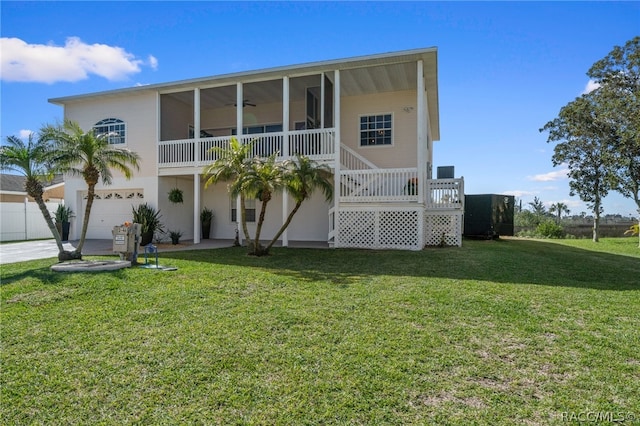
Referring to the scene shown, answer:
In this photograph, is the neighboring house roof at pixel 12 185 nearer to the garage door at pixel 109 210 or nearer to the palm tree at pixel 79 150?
the garage door at pixel 109 210

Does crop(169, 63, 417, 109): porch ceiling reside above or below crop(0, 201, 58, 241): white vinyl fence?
above

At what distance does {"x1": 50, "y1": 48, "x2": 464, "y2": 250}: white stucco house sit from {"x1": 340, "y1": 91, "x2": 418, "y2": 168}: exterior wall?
4cm

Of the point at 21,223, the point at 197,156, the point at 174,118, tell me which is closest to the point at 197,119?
the point at 197,156

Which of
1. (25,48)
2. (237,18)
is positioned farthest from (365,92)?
(25,48)

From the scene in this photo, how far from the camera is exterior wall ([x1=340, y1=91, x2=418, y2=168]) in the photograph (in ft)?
42.8

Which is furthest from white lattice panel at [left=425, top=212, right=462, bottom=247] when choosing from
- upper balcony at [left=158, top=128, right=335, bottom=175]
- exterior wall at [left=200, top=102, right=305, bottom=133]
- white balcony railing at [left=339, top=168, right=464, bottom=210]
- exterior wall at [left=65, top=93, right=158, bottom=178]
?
exterior wall at [left=65, top=93, right=158, bottom=178]

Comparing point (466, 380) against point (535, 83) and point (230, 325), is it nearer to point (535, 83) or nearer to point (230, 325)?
point (230, 325)

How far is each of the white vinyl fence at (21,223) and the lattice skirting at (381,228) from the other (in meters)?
Result: 14.4

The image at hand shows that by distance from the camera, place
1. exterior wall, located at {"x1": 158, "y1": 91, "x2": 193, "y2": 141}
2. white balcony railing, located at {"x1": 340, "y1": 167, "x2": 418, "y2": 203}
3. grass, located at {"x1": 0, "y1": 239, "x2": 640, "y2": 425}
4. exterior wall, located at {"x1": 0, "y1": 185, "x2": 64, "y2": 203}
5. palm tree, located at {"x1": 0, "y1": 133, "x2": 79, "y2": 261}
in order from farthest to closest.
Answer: exterior wall, located at {"x1": 0, "y1": 185, "x2": 64, "y2": 203}, exterior wall, located at {"x1": 158, "y1": 91, "x2": 193, "y2": 141}, white balcony railing, located at {"x1": 340, "y1": 167, "x2": 418, "y2": 203}, palm tree, located at {"x1": 0, "y1": 133, "x2": 79, "y2": 261}, grass, located at {"x1": 0, "y1": 239, "x2": 640, "y2": 425}

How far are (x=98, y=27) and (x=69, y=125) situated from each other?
4.04 m

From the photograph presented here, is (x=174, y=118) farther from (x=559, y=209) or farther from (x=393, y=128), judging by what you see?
(x=559, y=209)

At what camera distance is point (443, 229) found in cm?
1220

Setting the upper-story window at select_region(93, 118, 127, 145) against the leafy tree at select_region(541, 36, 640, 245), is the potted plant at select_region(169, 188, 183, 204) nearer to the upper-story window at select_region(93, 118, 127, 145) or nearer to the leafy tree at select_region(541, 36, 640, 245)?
the upper-story window at select_region(93, 118, 127, 145)

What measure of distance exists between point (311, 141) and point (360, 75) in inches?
105
